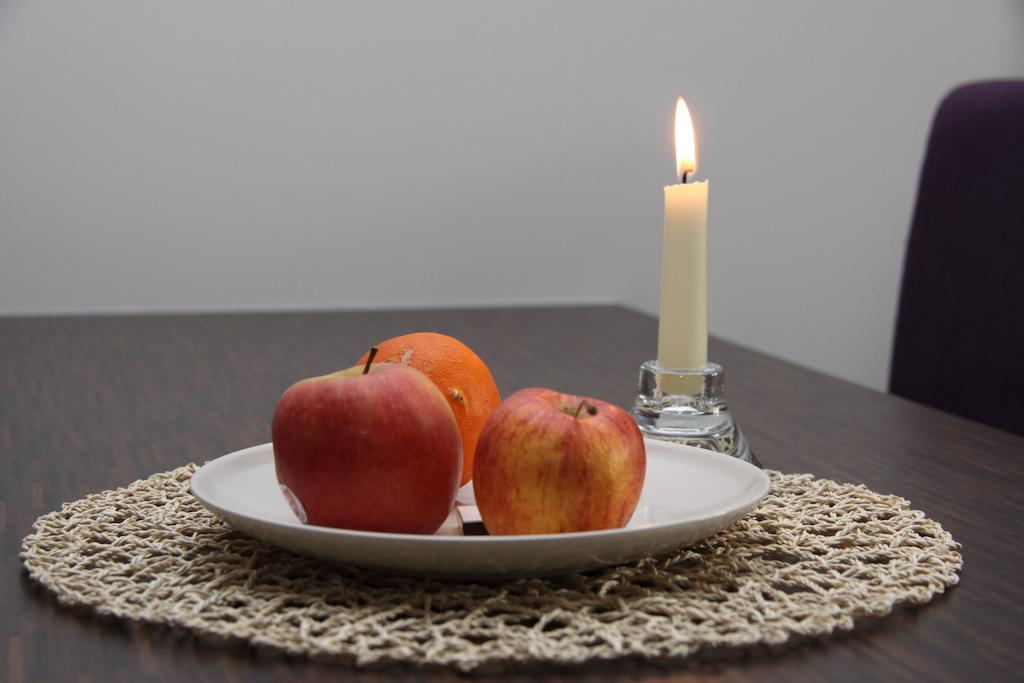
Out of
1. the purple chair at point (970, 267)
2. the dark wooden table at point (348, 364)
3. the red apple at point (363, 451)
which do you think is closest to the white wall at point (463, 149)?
the dark wooden table at point (348, 364)

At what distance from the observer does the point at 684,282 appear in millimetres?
720

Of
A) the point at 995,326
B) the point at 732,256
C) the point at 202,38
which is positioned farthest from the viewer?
the point at 732,256

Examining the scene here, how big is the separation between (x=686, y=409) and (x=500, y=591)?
238 mm

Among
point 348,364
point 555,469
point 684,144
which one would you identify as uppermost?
point 684,144

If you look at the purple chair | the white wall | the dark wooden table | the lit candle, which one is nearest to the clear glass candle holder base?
the lit candle

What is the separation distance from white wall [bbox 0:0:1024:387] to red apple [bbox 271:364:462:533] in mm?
1342

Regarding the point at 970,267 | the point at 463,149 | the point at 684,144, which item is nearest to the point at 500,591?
the point at 684,144

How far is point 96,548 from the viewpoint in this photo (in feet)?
1.98

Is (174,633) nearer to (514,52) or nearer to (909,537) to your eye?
(909,537)

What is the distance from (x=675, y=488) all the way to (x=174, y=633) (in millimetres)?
277

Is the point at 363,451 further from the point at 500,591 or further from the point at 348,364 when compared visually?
the point at 348,364

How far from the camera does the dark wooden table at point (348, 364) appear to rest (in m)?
0.47

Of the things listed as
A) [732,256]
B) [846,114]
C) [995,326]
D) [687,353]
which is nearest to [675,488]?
[687,353]

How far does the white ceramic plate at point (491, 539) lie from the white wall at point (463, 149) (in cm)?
127
